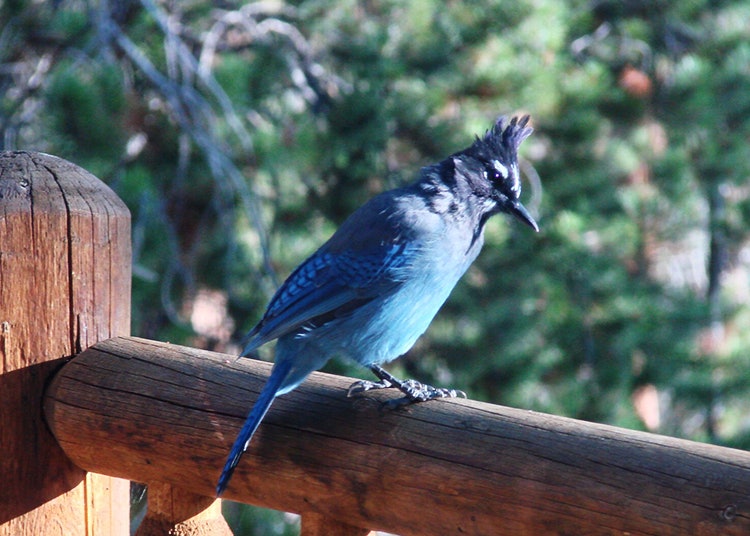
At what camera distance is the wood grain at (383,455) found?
3.60 ft

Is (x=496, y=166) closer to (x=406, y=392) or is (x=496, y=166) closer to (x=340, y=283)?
(x=340, y=283)

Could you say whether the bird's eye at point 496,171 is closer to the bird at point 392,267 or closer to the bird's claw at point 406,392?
the bird at point 392,267

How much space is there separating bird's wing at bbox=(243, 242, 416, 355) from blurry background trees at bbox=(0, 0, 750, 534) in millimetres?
998

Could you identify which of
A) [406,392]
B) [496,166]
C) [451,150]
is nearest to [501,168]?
[496,166]

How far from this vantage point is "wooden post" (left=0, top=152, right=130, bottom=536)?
157 cm

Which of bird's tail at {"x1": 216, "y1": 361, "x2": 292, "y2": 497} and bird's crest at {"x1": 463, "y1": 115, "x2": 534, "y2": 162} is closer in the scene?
bird's tail at {"x1": 216, "y1": 361, "x2": 292, "y2": 497}

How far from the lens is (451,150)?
372cm

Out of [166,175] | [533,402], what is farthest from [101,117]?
[533,402]

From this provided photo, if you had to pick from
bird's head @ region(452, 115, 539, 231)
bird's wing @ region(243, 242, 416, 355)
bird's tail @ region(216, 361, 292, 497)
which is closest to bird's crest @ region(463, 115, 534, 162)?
bird's head @ region(452, 115, 539, 231)

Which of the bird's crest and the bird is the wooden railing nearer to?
the bird

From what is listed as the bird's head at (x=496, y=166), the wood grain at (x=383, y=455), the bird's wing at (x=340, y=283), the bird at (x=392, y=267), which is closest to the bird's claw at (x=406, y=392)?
the wood grain at (x=383, y=455)

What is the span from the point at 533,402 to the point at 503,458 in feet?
9.07

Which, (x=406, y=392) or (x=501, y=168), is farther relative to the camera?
(x=501, y=168)

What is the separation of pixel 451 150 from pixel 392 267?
5.53 feet
